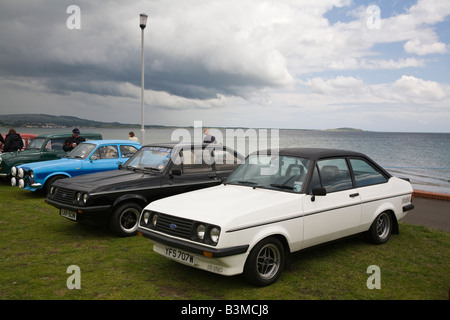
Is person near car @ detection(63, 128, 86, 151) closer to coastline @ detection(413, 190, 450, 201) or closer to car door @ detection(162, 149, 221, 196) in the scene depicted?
car door @ detection(162, 149, 221, 196)

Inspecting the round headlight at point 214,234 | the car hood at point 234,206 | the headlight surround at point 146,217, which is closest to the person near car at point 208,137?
the car hood at point 234,206

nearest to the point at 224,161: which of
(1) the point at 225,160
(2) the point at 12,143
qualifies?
(1) the point at 225,160

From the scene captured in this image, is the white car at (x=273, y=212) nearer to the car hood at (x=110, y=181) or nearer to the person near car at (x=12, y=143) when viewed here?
the car hood at (x=110, y=181)

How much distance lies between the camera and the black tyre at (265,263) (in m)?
4.53

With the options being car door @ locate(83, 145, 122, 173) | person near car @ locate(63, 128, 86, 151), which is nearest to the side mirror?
car door @ locate(83, 145, 122, 173)

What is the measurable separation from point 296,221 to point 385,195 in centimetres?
233

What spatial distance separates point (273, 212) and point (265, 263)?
0.66 m

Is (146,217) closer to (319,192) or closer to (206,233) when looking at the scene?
(206,233)

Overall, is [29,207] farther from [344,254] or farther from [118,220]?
[344,254]

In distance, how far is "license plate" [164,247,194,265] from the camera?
4637mm

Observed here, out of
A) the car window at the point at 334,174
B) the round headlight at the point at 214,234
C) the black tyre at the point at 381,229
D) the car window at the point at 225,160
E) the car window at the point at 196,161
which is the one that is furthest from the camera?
the car window at the point at 225,160

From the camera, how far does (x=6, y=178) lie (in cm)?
1498

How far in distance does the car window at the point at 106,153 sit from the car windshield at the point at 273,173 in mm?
5803
